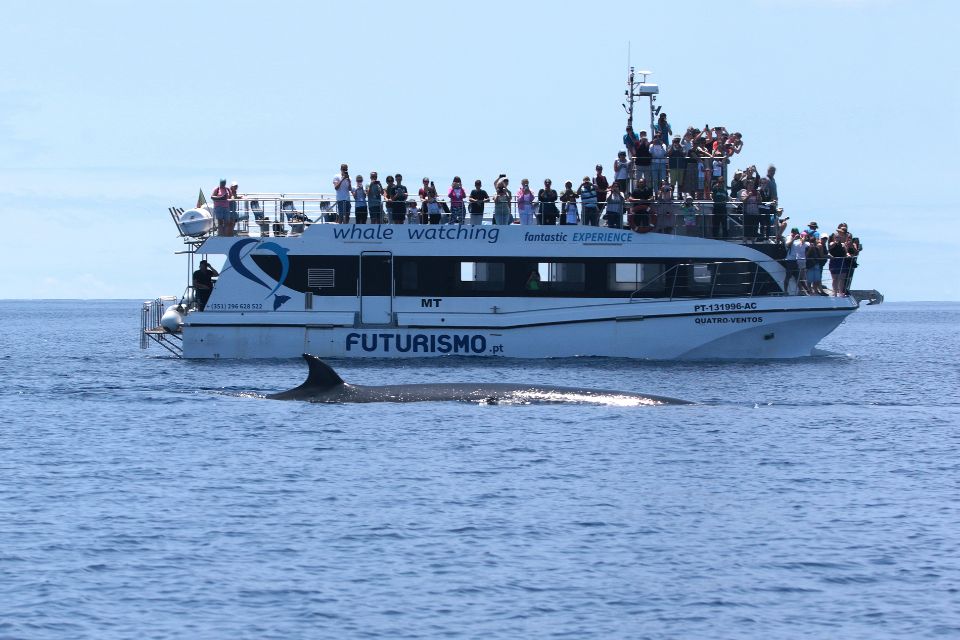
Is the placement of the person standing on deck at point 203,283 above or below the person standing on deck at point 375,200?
below

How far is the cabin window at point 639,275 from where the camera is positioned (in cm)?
3666

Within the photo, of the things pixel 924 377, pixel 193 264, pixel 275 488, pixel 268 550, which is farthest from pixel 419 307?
pixel 268 550

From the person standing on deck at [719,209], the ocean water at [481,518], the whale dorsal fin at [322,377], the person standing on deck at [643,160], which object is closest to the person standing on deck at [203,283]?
the ocean water at [481,518]

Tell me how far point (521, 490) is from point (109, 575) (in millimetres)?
6370

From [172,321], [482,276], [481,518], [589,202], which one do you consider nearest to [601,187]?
[589,202]

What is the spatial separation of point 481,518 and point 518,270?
65.3ft

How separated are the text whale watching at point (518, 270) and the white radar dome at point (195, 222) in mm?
38

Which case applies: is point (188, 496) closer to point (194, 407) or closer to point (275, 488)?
point (275, 488)

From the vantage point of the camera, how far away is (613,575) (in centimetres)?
1469

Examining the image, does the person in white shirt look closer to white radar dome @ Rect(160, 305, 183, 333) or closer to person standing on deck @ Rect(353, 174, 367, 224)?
person standing on deck @ Rect(353, 174, 367, 224)

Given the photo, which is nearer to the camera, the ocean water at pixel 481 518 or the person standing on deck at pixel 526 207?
the ocean water at pixel 481 518

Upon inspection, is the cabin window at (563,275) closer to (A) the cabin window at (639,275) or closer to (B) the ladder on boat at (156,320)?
(A) the cabin window at (639,275)

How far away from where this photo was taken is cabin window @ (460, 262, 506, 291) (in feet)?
121

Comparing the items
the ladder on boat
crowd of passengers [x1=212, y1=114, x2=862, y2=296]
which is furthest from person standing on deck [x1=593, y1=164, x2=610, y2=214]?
the ladder on boat
